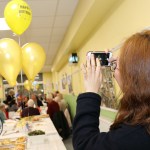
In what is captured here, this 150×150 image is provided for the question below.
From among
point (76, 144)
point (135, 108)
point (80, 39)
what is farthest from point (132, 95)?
point (80, 39)

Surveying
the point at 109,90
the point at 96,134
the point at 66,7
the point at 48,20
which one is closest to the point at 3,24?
the point at 48,20

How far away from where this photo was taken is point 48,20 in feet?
15.1

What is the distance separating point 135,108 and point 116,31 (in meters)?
2.37

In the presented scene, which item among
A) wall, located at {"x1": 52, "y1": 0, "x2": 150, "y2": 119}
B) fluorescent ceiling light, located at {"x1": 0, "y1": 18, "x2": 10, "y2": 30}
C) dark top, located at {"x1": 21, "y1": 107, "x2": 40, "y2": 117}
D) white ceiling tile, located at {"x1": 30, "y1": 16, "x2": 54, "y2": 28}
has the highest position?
white ceiling tile, located at {"x1": 30, "y1": 16, "x2": 54, "y2": 28}

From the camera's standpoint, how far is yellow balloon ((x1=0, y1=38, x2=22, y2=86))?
2625mm

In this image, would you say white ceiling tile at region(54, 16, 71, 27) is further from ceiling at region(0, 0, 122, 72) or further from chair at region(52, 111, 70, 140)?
chair at region(52, 111, 70, 140)

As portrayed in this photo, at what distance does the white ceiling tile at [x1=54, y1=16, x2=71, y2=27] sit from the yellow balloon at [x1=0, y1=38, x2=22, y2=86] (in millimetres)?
2018

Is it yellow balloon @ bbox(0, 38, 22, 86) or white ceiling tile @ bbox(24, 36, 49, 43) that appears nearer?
yellow balloon @ bbox(0, 38, 22, 86)

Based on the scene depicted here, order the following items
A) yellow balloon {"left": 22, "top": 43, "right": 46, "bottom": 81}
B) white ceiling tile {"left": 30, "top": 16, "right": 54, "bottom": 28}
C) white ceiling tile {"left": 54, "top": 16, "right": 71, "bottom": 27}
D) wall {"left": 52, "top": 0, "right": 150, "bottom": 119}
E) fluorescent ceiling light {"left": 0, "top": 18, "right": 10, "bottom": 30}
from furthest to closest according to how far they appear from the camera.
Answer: white ceiling tile {"left": 54, "top": 16, "right": 71, "bottom": 27}
white ceiling tile {"left": 30, "top": 16, "right": 54, "bottom": 28}
fluorescent ceiling light {"left": 0, "top": 18, "right": 10, "bottom": 30}
yellow balloon {"left": 22, "top": 43, "right": 46, "bottom": 81}
wall {"left": 52, "top": 0, "right": 150, "bottom": 119}

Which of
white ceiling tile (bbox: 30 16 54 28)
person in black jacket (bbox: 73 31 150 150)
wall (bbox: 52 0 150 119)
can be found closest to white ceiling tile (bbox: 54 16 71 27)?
white ceiling tile (bbox: 30 16 54 28)

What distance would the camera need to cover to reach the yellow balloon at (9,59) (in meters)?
2.62

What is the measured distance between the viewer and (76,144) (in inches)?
31.8

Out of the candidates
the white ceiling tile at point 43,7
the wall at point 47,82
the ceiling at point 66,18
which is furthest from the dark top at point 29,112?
the wall at point 47,82

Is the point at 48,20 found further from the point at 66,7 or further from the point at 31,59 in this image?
the point at 31,59
